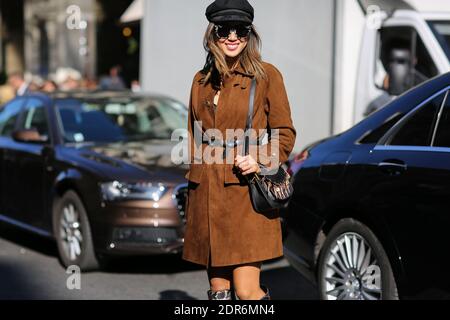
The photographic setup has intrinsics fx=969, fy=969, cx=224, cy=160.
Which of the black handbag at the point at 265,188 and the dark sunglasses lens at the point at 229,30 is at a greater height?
the dark sunglasses lens at the point at 229,30

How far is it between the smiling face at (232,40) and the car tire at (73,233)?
3.85 metres

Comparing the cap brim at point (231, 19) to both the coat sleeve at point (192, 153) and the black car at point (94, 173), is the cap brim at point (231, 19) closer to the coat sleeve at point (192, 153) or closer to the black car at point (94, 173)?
the coat sleeve at point (192, 153)

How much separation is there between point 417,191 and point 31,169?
4749 mm

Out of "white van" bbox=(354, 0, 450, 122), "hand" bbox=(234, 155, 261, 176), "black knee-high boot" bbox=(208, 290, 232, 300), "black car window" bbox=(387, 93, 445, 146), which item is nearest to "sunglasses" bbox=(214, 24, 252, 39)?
"hand" bbox=(234, 155, 261, 176)

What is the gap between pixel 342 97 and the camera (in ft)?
33.0

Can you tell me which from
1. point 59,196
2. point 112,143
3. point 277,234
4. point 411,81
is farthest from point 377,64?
point 277,234

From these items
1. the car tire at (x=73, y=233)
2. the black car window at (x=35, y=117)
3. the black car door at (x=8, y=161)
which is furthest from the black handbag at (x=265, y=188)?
the black car door at (x=8, y=161)

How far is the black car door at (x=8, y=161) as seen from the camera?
9.39 meters

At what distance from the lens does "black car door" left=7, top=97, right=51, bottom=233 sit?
8828 mm

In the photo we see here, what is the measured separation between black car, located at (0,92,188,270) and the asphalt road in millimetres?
259

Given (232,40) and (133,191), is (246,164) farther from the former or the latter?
(133,191)

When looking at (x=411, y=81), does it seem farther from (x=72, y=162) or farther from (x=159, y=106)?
(x=72, y=162)

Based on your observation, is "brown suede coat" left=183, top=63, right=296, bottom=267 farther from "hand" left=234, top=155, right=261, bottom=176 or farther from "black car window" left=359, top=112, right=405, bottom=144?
"black car window" left=359, top=112, right=405, bottom=144

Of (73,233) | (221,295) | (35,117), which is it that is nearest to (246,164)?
(221,295)
